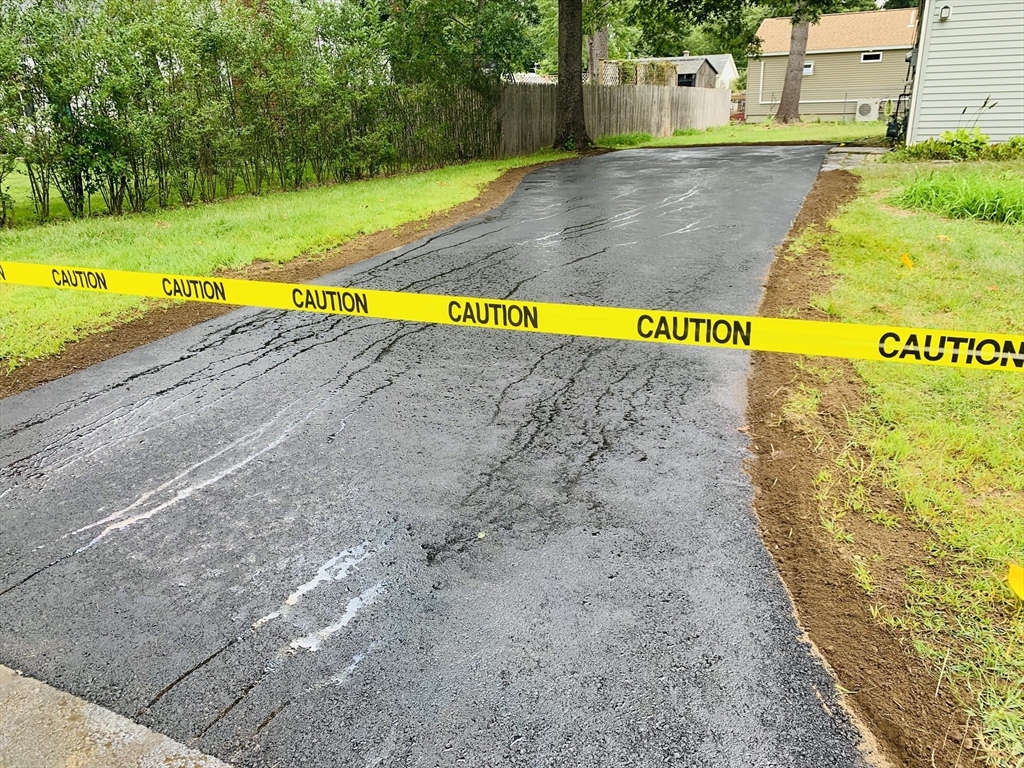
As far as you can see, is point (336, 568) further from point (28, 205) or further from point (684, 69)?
point (684, 69)

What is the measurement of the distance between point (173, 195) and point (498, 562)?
40.6 ft

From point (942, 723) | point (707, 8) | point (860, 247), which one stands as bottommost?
point (942, 723)

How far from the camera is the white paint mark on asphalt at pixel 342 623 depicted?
253 centimetres

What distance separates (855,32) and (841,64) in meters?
1.86

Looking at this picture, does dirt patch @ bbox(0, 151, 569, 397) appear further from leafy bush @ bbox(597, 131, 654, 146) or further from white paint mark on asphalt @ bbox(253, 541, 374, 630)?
leafy bush @ bbox(597, 131, 654, 146)

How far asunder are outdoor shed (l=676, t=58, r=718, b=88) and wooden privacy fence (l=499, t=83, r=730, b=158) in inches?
534

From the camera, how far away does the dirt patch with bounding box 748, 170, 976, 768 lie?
84.7 inches

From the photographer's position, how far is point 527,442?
397 cm

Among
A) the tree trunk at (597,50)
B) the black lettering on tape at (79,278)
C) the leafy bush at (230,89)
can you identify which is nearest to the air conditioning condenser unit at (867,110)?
the tree trunk at (597,50)

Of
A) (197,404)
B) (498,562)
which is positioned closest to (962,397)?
(498,562)

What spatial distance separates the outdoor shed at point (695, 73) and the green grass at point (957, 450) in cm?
4620

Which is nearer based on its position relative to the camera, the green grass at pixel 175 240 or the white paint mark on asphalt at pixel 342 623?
the white paint mark on asphalt at pixel 342 623

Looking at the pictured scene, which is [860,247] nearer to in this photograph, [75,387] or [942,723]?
[942,723]

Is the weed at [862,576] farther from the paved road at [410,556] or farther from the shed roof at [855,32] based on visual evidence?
the shed roof at [855,32]
